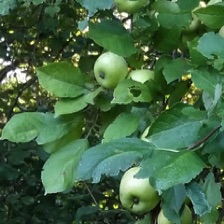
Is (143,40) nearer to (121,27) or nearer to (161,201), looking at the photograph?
(121,27)

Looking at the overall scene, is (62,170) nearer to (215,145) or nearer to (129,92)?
(129,92)

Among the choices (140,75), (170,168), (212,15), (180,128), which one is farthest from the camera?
(140,75)

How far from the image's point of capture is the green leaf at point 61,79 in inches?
52.7

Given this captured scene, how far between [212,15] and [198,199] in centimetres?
33

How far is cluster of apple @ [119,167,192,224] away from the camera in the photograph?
112 centimetres

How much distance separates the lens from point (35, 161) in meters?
2.99

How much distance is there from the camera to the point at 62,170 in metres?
1.29

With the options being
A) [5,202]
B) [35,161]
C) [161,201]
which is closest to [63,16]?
[35,161]

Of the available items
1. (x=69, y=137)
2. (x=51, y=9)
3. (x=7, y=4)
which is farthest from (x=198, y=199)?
(x=51, y=9)

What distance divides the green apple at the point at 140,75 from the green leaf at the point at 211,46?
0.66 ft

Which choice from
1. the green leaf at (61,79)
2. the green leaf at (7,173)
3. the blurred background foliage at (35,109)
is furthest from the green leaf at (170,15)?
the green leaf at (7,173)

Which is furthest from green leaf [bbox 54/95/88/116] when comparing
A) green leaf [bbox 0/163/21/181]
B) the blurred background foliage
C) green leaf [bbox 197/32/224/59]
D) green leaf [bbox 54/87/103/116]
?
green leaf [bbox 0/163/21/181]

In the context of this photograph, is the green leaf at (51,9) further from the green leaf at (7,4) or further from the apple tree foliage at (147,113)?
the green leaf at (7,4)

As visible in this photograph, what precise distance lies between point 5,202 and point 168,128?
195 cm
